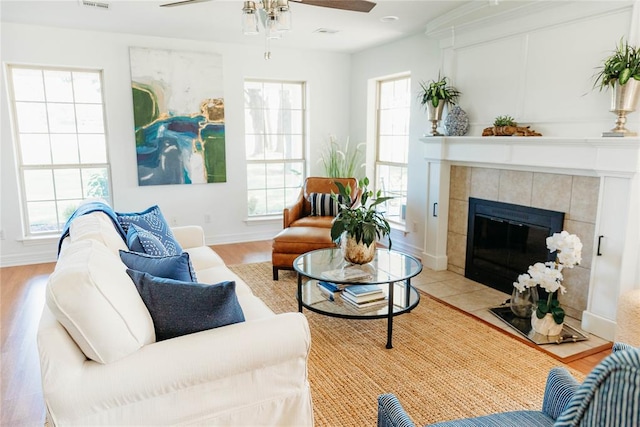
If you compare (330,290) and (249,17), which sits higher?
(249,17)

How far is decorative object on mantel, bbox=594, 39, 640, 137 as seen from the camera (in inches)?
104

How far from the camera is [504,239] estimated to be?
3811mm

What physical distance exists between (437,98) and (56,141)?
13.7 feet

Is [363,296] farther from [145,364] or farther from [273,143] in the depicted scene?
[273,143]

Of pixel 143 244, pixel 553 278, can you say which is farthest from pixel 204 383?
pixel 553 278

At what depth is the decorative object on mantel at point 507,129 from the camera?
339cm

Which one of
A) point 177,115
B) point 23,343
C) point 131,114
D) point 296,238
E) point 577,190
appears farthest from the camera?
point 177,115

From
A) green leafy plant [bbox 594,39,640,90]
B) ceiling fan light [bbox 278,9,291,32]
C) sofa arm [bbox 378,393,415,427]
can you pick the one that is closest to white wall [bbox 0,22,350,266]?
ceiling fan light [bbox 278,9,291,32]

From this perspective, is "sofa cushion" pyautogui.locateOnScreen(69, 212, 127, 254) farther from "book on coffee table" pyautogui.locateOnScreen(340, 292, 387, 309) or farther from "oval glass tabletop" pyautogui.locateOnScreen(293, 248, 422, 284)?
"book on coffee table" pyautogui.locateOnScreen(340, 292, 387, 309)

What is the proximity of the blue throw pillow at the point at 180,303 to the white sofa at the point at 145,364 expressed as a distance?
0.04m

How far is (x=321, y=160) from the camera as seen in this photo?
235 inches

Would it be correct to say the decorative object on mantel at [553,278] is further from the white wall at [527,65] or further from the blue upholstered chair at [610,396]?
the blue upholstered chair at [610,396]

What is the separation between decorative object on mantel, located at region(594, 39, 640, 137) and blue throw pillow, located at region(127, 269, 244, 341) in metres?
2.69

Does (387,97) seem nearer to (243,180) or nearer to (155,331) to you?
(243,180)
